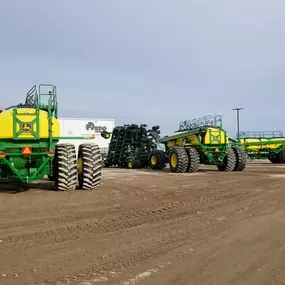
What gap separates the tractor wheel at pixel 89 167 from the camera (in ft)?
34.9

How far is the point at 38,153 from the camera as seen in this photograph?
10227 millimetres

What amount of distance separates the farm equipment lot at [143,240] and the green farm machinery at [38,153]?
1341 mm

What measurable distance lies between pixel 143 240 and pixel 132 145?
19107 mm

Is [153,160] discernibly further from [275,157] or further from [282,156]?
[275,157]

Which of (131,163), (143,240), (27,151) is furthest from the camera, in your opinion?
(131,163)

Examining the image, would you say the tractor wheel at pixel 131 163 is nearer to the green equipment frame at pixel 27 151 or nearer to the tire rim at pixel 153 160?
the tire rim at pixel 153 160

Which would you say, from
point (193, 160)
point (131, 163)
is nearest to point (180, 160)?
point (193, 160)

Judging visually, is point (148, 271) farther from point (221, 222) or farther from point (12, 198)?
point (12, 198)

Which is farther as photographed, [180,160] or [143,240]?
[180,160]

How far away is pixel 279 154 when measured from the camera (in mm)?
27188

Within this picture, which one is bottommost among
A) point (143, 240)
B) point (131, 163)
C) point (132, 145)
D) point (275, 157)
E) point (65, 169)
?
point (143, 240)

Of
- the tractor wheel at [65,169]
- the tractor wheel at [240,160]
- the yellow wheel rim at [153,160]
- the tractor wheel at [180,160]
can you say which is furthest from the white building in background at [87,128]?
the tractor wheel at [65,169]

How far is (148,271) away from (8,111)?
7894mm

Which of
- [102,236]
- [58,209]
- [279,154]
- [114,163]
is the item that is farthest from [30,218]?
[279,154]
